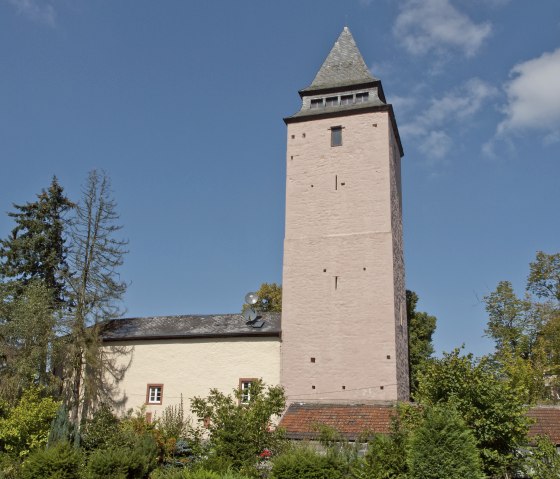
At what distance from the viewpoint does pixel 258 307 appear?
40.9 m

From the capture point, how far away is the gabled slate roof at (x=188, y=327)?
2758 cm

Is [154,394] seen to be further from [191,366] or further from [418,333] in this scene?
[418,333]

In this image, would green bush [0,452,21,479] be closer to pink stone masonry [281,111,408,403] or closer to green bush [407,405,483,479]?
pink stone masonry [281,111,408,403]

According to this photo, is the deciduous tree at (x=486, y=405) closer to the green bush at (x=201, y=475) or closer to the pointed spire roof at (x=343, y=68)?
the green bush at (x=201, y=475)

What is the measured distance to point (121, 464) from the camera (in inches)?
725

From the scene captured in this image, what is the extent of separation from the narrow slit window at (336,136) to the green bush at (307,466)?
Result: 17260 millimetres

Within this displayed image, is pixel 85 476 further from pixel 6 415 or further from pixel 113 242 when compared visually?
pixel 113 242

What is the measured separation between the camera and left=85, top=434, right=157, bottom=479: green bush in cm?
1822

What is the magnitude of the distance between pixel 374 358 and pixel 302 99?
14.3 metres

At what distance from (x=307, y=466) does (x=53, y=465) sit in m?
8.49

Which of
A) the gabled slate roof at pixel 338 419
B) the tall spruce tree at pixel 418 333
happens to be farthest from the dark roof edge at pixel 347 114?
the gabled slate roof at pixel 338 419

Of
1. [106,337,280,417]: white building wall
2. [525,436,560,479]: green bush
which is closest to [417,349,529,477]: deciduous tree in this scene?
[525,436,560,479]: green bush

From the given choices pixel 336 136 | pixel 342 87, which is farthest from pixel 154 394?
pixel 342 87

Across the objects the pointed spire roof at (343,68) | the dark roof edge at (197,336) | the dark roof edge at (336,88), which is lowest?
the dark roof edge at (197,336)
